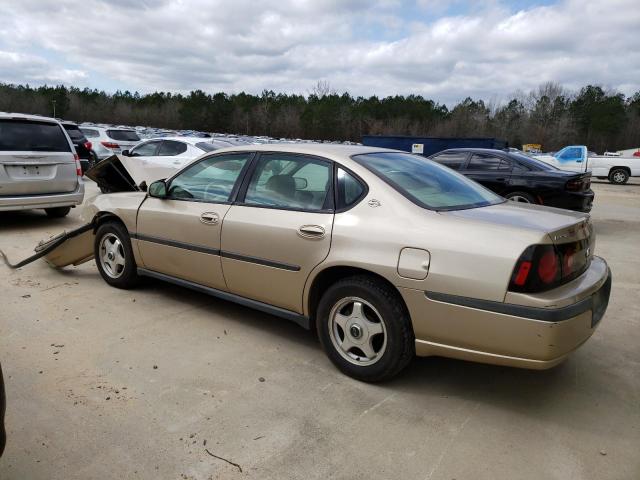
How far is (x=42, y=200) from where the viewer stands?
7.81 m

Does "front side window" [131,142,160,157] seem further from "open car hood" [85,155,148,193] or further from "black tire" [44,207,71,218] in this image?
"open car hood" [85,155,148,193]

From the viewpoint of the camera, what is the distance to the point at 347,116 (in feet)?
247

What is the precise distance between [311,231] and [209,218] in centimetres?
106

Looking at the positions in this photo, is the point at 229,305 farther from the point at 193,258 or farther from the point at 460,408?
the point at 460,408

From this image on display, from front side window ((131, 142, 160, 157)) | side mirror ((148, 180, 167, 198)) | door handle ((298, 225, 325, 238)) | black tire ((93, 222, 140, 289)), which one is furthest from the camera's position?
front side window ((131, 142, 160, 157))

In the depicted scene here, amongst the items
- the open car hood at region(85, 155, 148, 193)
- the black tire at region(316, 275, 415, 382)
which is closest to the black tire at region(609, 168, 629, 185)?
the open car hood at region(85, 155, 148, 193)

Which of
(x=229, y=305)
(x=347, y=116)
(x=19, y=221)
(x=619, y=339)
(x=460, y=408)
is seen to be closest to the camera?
(x=460, y=408)

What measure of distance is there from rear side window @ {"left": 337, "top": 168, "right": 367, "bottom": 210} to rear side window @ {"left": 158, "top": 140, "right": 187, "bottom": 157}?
8.49 m

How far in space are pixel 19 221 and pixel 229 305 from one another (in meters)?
5.97

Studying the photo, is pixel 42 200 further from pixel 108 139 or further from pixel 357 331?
pixel 108 139

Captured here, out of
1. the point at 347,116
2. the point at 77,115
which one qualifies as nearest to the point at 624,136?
the point at 347,116

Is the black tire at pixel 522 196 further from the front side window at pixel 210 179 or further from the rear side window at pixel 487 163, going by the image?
the front side window at pixel 210 179

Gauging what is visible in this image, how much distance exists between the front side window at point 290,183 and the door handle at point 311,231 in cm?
16

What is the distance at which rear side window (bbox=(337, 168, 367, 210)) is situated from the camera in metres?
3.35
